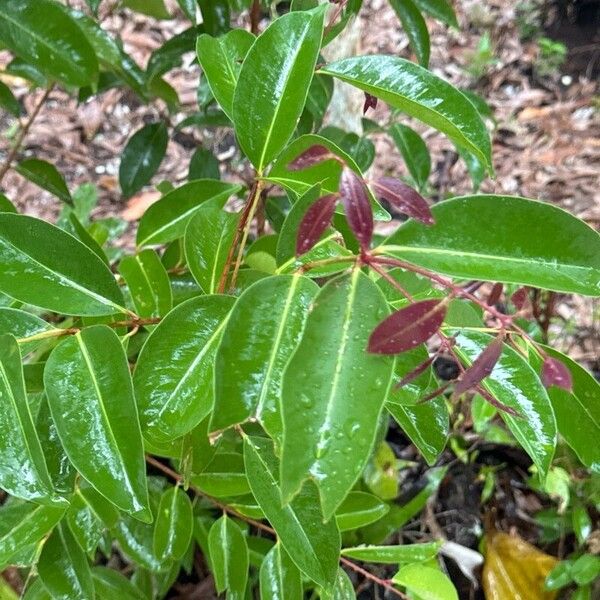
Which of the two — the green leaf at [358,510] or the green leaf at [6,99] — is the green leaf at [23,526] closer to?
the green leaf at [358,510]

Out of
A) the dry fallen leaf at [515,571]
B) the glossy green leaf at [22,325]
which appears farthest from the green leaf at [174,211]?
the dry fallen leaf at [515,571]

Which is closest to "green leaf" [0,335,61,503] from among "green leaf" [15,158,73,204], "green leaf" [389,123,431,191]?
"green leaf" [15,158,73,204]

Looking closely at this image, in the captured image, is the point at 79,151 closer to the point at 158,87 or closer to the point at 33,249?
the point at 158,87

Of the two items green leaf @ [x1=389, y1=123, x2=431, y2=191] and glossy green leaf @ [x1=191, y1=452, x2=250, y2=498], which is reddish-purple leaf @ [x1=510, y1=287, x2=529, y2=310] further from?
green leaf @ [x1=389, y1=123, x2=431, y2=191]

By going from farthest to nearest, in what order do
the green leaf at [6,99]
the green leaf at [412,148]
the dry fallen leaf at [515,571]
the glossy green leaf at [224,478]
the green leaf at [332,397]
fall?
the dry fallen leaf at [515,571]
the green leaf at [412,148]
the green leaf at [6,99]
the glossy green leaf at [224,478]
the green leaf at [332,397]

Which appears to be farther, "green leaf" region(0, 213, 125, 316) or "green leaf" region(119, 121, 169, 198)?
"green leaf" region(119, 121, 169, 198)

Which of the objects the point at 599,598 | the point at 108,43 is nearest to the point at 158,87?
the point at 108,43
